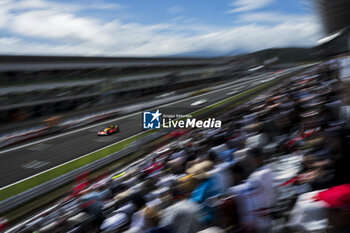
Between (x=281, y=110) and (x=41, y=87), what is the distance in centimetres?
1318

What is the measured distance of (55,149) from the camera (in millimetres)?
10891

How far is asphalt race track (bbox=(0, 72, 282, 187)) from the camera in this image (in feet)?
30.1

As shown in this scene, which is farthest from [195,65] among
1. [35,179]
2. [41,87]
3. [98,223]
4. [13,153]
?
[98,223]

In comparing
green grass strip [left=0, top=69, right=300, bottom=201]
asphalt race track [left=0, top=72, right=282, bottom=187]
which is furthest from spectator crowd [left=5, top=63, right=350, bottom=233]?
asphalt race track [left=0, top=72, right=282, bottom=187]

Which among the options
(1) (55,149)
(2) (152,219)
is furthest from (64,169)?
(2) (152,219)

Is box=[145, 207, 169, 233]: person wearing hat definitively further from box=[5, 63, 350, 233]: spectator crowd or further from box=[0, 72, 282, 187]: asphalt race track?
box=[0, 72, 282, 187]: asphalt race track

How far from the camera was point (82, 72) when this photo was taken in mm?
16969

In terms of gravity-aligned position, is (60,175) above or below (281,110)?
below

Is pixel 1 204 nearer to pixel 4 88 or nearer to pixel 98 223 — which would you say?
pixel 98 223

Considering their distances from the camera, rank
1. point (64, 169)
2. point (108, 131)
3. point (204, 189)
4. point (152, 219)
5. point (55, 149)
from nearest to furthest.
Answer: point (152, 219)
point (204, 189)
point (64, 169)
point (55, 149)
point (108, 131)

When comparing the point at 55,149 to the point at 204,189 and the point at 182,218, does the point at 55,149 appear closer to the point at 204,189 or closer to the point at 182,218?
the point at 204,189

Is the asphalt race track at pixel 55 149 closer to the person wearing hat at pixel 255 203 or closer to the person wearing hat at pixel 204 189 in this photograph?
the person wearing hat at pixel 204 189

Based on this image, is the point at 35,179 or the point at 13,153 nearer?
the point at 35,179

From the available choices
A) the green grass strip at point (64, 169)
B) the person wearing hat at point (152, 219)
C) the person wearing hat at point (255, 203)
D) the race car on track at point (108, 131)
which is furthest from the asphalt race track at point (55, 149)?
the person wearing hat at point (255, 203)
